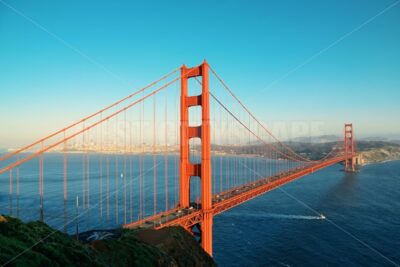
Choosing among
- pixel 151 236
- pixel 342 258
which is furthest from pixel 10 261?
pixel 342 258

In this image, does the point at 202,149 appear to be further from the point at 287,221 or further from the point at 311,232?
the point at 287,221

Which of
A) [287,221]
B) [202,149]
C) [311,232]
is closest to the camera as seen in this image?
[202,149]

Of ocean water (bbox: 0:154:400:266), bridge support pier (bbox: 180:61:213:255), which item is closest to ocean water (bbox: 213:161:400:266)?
ocean water (bbox: 0:154:400:266)

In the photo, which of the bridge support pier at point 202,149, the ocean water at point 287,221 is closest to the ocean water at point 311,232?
the ocean water at point 287,221

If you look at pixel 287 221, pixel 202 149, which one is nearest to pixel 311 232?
pixel 287 221

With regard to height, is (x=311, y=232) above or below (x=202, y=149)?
below

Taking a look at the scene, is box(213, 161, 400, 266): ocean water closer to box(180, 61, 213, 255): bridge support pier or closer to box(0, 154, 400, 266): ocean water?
box(0, 154, 400, 266): ocean water
